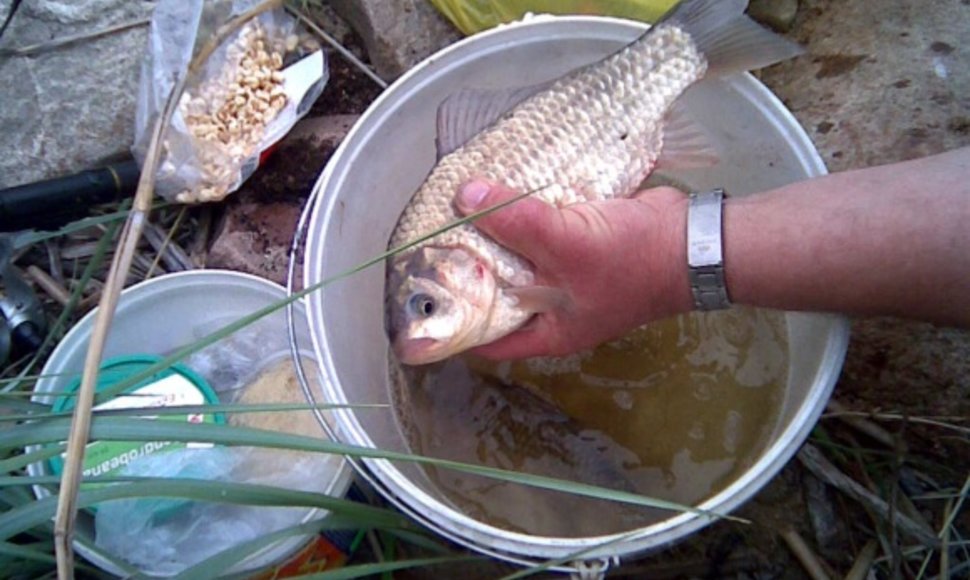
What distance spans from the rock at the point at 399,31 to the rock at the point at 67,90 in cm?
47

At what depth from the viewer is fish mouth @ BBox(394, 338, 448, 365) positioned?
52.2 inches

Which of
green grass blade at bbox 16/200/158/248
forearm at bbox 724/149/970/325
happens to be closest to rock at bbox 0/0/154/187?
green grass blade at bbox 16/200/158/248

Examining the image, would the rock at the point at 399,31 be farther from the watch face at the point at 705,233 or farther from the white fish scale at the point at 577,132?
the watch face at the point at 705,233

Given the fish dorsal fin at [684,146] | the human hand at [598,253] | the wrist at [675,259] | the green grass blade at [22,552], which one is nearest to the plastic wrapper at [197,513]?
the green grass blade at [22,552]

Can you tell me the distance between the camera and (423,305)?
134cm

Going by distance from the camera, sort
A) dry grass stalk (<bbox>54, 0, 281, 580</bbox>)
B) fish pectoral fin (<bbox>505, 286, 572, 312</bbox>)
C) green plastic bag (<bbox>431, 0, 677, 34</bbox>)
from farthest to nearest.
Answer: green plastic bag (<bbox>431, 0, 677, 34</bbox>)
fish pectoral fin (<bbox>505, 286, 572, 312</bbox>)
dry grass stalk (<bbox>54, 0, 281, 580</bbox>)

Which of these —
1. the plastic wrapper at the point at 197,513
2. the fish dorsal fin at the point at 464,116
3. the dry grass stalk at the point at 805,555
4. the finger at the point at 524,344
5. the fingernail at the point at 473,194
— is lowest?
the dry grass stalk at the point at 805,555

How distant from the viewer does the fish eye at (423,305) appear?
4.40ft

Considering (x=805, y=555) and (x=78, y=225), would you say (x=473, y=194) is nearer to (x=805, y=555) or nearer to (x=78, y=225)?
(x=78, y=225)

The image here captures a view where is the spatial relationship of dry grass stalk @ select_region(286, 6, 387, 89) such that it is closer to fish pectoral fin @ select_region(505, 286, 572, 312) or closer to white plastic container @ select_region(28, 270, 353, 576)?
white plastic container @ select_region(28, 270, 353, 576)

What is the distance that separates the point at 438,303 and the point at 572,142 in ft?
1.10

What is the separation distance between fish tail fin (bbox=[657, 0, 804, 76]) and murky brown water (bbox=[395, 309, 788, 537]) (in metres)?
0.46

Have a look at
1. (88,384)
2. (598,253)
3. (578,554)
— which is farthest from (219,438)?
(598,253)

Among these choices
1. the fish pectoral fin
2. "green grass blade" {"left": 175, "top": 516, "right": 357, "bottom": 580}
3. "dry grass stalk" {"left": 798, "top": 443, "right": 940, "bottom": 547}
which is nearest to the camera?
"green grass blade" {"left": 175, "top": 516, "right": 357, "bottom": 580}
